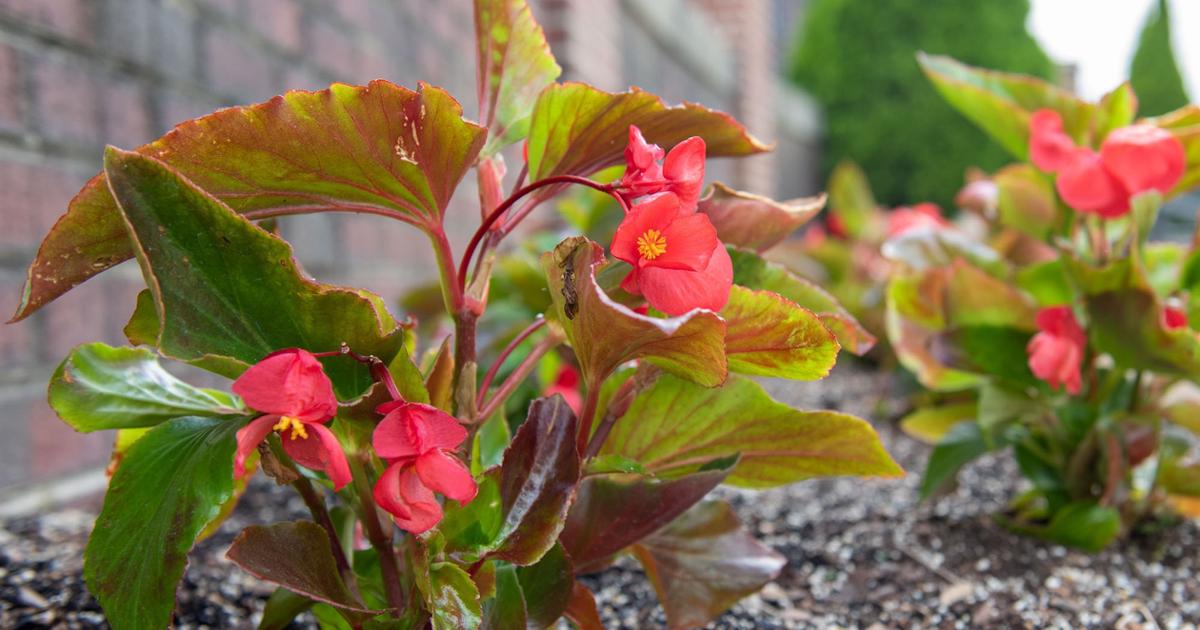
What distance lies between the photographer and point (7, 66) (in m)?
1.02

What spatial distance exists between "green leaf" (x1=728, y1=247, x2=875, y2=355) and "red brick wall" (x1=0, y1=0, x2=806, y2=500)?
2.76ft

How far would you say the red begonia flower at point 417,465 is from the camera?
0.47 m

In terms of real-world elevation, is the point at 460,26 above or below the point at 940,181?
above

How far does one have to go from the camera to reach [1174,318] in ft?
3.06

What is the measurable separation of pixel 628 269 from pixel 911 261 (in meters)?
0.83

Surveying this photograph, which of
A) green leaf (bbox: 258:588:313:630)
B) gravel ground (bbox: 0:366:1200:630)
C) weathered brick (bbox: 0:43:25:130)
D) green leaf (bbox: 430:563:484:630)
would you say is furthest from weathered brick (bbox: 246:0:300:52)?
green leaf (bbox: 430:563:484:630)

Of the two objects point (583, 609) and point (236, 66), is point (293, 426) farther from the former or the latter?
point (236, 66)

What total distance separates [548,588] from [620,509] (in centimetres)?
7

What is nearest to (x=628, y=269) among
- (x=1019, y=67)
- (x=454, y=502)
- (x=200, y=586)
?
(x=454, y=502)

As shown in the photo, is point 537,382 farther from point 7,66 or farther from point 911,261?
point 7,66

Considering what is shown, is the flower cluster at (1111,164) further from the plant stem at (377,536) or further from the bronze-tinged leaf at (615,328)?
Answer: the plant stem at (377,536)

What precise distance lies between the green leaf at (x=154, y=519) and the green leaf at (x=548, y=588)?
20 centimetres

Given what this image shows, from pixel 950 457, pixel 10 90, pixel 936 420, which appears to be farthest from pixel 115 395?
pixel 936 420

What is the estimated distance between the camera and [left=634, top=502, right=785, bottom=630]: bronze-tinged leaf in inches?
27.9
